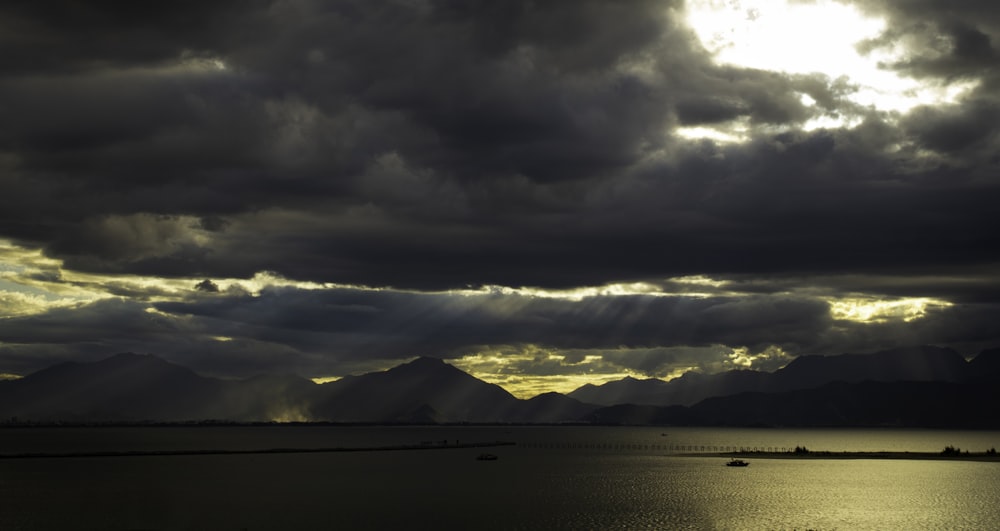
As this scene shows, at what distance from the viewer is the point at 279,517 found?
4604 inches

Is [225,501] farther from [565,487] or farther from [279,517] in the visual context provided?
[565,487]

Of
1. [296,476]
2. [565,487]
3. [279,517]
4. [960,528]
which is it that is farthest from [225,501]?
[960,528]

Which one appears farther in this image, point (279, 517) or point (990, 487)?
point (990, 487)

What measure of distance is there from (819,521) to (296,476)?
4073 inches

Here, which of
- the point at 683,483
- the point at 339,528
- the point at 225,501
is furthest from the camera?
the point at 683,483

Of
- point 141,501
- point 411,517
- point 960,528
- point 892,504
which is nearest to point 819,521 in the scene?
point 960,528

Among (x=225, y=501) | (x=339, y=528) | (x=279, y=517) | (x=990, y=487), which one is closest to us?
(x=339, y=528)

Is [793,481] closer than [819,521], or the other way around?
[819,521]

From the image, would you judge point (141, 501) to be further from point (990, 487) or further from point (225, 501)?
point (990, 487)

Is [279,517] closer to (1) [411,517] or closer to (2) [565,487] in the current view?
(1) [411,517]

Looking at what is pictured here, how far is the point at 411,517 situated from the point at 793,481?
95.3m

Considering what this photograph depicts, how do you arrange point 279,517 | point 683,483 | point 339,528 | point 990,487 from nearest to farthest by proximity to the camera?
1. point 339,528
2. point 279,517
3. point 990,487
4. point 683,483

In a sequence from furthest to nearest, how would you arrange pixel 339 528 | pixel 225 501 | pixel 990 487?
pixel 990 487
pixel 225 501
pixel 339 528

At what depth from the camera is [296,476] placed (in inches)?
7195
